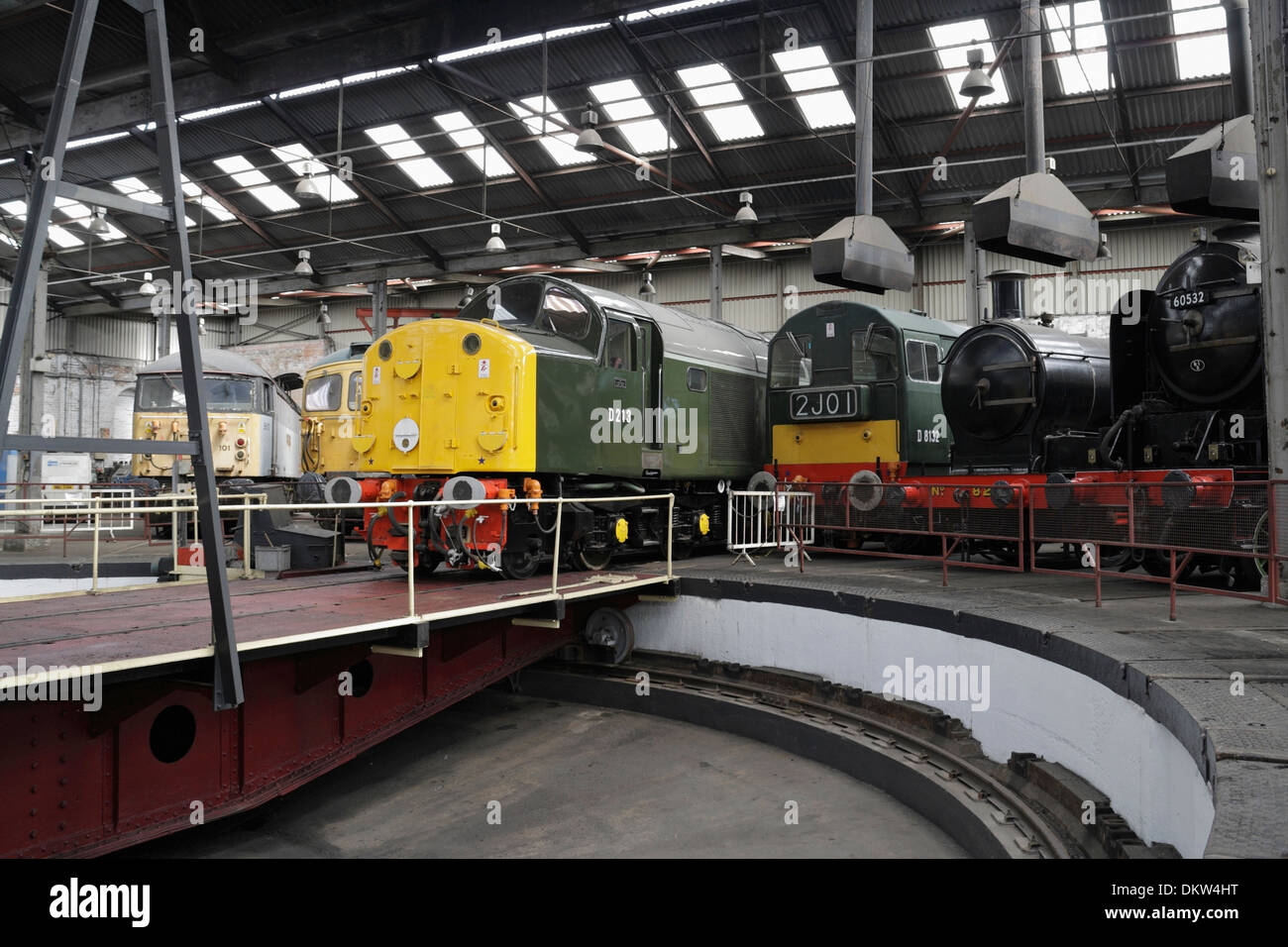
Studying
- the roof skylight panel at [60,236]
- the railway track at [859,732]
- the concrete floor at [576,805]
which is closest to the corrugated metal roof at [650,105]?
the roof skylight panel at [60,236]

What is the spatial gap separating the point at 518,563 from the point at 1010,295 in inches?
309

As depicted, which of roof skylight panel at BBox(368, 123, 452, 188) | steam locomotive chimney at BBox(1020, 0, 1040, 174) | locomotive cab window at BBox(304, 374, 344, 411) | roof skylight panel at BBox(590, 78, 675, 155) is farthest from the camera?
roof skylight panel at BBox(368, 123, 452, 188)

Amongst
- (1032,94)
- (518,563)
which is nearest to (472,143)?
(518,563)

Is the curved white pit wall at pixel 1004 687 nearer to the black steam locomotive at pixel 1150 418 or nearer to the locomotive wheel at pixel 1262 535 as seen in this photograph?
the black steam locomotive at pixel 1150 418

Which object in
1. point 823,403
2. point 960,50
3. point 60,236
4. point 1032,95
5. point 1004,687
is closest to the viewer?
point 1004,687

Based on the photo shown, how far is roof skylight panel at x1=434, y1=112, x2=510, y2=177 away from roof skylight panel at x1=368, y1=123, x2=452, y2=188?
1.03 meters

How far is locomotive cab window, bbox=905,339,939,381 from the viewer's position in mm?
12312

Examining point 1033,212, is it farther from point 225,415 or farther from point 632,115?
point 225,415

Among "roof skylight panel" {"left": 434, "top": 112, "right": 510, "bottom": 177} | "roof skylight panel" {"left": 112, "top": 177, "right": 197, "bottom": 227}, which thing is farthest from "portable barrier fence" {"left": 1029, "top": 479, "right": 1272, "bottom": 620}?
"roof skylight panel" {"left": 112, "top": 177, "right": 197, "bottom": 227}

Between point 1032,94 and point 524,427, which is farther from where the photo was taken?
point 524,427

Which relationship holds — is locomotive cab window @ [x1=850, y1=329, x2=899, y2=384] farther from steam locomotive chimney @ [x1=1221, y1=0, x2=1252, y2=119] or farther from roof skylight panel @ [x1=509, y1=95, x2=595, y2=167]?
roof skylight panel @ [x1=509, y1=95, x2=595, y2=167]

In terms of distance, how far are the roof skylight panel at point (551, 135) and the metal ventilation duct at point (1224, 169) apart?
13.2m

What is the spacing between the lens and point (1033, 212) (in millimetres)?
8172
